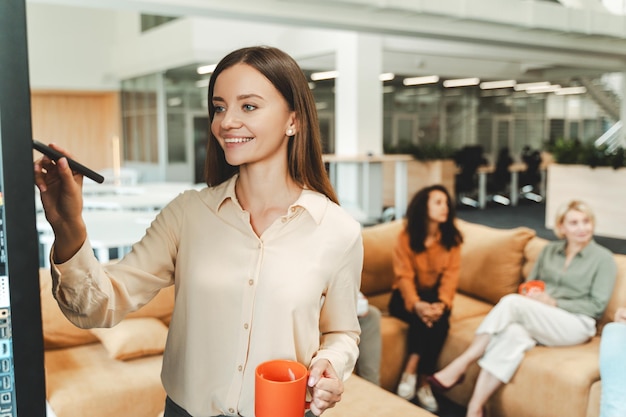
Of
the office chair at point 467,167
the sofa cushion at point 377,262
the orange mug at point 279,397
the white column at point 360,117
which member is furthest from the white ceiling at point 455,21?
the orange mug at point 279,397

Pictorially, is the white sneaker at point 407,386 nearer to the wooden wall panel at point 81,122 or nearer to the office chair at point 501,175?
the office chair at point 501,175

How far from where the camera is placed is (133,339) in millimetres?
2863

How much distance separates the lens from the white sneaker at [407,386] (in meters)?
3.35

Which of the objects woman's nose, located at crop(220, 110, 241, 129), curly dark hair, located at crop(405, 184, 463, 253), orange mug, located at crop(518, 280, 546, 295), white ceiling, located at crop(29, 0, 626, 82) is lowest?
orange mug, located at crop(518, 280, 546, 295)

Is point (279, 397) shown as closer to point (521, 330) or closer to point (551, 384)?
point (551, 384)

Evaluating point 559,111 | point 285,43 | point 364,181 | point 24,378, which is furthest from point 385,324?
point 559,111

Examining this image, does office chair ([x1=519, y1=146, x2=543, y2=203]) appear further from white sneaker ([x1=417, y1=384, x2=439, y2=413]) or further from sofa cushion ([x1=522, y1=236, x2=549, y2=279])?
white sneaker ([x1=417, y1=384, x2=439, y2=413])

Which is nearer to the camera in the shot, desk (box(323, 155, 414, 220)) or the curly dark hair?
the curly dark hair

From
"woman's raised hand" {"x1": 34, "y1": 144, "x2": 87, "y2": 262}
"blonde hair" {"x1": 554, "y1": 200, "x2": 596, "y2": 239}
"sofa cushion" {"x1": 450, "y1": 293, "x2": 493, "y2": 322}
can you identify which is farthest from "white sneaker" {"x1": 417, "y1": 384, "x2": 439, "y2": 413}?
"woman's raised hand" {"x1": 34, "y1": 144, "x2": 87, "y2": 262}

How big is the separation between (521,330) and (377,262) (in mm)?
1149

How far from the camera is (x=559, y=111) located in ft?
64.5

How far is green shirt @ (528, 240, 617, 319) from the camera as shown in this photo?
10.4 ft

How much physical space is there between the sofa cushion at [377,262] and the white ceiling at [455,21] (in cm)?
372

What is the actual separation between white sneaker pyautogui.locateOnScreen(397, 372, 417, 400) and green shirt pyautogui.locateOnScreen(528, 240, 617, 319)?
87cm
